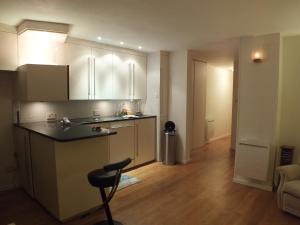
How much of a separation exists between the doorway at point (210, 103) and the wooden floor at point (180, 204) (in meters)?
2.06

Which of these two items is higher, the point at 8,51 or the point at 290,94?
the point at 8,51

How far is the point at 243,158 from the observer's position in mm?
3506

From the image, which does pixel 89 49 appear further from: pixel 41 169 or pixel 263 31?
pixel 263 31

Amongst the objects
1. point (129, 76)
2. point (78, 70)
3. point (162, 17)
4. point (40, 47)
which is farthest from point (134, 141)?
point (162, 17)

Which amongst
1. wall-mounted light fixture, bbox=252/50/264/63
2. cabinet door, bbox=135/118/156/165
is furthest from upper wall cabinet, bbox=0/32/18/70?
wall-mounted light fixture, bbox=252/50/264/63

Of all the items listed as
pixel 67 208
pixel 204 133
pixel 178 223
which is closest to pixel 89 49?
pixel 67 208

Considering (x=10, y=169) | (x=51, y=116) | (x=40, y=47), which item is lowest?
(x=10, y=169)

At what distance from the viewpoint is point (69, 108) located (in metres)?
3.93

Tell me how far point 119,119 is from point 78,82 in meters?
1.00

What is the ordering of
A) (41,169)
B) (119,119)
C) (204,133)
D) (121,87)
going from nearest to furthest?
(41,169)
(119,119)
(121,87)
(204,133)

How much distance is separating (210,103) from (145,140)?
309cm

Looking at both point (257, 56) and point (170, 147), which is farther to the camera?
point (170, 147)

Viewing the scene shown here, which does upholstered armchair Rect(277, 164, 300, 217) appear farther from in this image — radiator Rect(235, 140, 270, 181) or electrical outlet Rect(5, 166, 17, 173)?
electrical outlet Rect(5, 166, 17, 173)

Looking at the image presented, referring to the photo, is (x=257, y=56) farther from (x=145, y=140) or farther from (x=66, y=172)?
(x=66, y=172)
